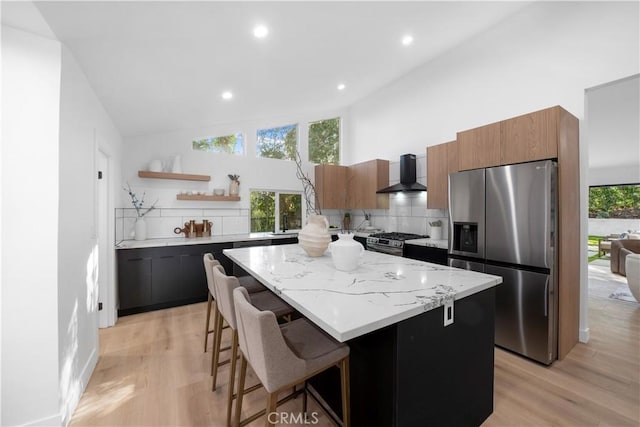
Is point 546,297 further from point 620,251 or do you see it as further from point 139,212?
point 139,212

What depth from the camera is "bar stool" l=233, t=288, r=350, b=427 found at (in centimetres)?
105

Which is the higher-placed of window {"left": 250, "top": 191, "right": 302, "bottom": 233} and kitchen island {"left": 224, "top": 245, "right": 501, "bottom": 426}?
window {"left": 250, "top": 191, "right": 302, "bottom": 233}

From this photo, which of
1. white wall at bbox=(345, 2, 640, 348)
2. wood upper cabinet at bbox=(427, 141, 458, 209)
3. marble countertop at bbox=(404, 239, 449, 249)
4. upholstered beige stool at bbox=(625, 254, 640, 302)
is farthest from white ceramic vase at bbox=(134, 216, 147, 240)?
upholstered beige stool at bbox=(625, 254, 640, 302)

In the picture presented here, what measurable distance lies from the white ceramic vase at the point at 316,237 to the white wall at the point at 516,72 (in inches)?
102

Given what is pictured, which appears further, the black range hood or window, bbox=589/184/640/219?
window, bbox=589/184/640/219

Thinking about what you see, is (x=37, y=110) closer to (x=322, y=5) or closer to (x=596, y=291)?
(x=322, y=5)

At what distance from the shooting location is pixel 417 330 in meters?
1.15

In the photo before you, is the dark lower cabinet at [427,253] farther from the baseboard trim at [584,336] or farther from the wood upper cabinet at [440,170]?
the baseboard trim at [584,336]

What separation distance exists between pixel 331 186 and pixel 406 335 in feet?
13.4

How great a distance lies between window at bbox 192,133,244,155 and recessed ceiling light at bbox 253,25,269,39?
2.48 metres

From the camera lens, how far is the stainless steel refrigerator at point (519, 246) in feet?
7.14

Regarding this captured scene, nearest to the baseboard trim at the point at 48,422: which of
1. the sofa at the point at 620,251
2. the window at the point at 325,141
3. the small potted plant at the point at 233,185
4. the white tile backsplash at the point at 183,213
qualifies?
the white tile backsplash at the point at 183,213

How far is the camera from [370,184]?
4633 mm

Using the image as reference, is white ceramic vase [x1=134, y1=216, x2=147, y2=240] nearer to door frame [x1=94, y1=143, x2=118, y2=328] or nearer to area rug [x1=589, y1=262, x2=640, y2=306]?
door frame [x1=94, y1=143, x2=118, y2=328]
